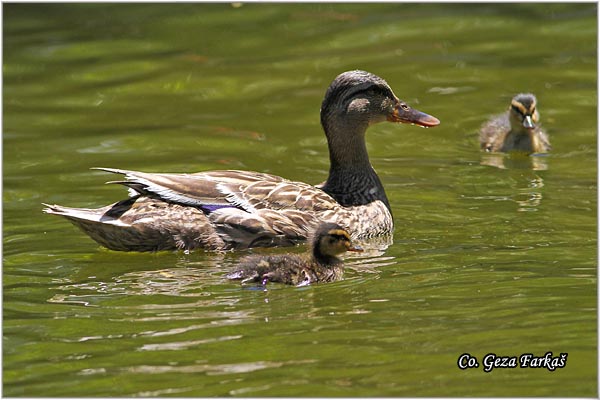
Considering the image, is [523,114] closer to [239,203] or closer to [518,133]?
[518,133]

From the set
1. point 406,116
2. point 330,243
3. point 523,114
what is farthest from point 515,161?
point 330,243

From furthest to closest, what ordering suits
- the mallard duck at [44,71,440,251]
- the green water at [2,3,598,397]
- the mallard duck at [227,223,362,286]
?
the mallard duck at [44,71,440,251] < the mallard duck at [227,223,362,286] < the green water at [2,3,598,397]

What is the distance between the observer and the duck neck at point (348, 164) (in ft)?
29.0

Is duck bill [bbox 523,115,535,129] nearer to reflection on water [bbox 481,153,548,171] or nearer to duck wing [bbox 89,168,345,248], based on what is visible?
reflection on water [bbox 481,153,548,171]

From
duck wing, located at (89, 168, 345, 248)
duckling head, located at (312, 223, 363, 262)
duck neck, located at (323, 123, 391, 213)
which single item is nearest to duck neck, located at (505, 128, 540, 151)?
duck neck, located at (323, 123, 391, 213)

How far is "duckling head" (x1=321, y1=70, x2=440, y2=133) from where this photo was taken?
29.1 ft

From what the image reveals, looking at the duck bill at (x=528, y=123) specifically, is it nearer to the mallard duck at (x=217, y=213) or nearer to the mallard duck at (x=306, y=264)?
the mallard duck at (x=217, y=213)

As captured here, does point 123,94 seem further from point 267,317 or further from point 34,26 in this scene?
point 267,317

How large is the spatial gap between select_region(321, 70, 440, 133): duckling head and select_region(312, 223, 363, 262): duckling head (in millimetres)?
1631

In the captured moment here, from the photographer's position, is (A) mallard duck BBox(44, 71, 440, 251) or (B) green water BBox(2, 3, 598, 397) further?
(A) mallard duck BBox(44, 71, 440, 251)

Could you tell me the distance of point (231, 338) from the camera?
614 centimetres

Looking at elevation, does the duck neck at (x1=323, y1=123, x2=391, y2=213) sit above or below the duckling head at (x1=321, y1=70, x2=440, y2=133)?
below

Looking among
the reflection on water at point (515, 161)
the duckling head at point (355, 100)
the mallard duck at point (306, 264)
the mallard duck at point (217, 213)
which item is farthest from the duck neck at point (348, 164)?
the reflection on water at point (515, 161)

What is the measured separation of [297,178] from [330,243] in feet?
8.97
